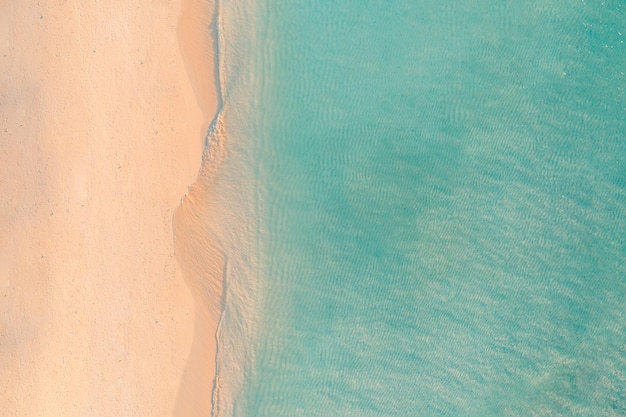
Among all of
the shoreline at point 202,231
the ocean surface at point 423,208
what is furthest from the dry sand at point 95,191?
the ocean surface at point 423,208

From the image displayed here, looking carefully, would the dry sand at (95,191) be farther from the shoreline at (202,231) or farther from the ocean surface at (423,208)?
the ocean surface at (423,208)

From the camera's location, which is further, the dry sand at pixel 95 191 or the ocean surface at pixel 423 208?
the ocean surface at pixel 423 208

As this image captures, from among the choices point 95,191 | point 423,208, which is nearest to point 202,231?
point 95,191

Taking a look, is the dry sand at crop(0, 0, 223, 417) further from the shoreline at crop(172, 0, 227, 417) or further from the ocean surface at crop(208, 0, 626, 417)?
the ocean surface at crop(208, 0, 626, 417)

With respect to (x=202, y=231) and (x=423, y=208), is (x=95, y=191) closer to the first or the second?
(x=202, y=231)

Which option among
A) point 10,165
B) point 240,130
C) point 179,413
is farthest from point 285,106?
point 179,413

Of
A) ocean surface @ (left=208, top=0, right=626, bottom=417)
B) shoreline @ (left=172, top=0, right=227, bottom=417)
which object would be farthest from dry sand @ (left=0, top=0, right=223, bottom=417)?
ocean surface @ (left=208, top=0, right=626, bottom=417)

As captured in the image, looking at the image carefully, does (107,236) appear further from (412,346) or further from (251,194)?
(412,346)
